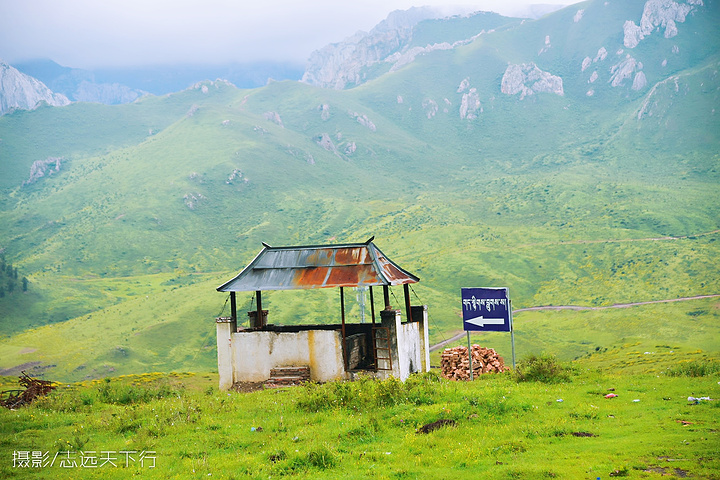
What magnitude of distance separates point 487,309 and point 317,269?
24.0 feet

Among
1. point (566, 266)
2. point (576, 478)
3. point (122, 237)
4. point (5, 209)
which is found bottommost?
point (576, 478)

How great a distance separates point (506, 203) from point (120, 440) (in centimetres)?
14316

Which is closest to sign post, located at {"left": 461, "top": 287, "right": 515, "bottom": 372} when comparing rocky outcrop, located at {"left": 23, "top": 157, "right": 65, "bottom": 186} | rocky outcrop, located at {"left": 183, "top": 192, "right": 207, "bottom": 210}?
rocky outcrop, located at {"left": 183, "top": 192, "right": 207, "bottom": 210}

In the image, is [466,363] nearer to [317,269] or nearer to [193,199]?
[317,269]

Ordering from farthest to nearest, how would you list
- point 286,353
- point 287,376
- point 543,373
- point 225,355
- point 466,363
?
point 466,363 < point 225,355 < point 286,353 < point 287,376 < point 543,373

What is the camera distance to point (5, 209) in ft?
583

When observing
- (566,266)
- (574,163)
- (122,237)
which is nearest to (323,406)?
(566,266)

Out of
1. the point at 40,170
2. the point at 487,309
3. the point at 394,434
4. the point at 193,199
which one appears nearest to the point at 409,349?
the point at 487,309

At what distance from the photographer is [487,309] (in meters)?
23.7

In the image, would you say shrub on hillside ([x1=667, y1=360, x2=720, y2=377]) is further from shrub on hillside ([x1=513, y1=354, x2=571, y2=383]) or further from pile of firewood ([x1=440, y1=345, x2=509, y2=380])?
pile of firewood ([x1=440, y1=345, x2=509, y2=380])

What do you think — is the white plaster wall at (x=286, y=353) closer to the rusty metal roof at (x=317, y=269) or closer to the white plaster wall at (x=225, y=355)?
the white plaster wall at (x=225, y=355)

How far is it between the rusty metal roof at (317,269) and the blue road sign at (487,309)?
10.2 ft

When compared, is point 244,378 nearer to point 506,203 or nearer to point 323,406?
point 323,406

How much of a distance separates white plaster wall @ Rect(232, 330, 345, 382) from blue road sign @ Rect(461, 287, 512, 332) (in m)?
5.23
